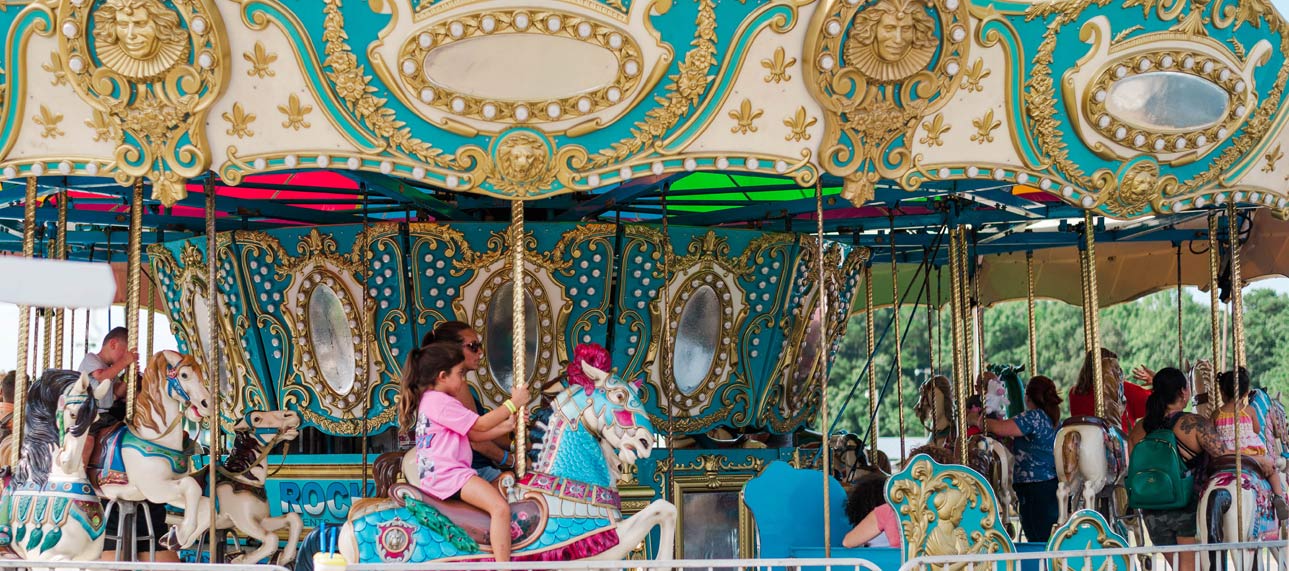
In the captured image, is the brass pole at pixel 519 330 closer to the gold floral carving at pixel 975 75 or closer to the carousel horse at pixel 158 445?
the carousel horse at pixel 158 445

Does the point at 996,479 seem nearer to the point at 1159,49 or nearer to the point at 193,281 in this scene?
the point at 1159,49

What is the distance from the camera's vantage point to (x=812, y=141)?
576cm

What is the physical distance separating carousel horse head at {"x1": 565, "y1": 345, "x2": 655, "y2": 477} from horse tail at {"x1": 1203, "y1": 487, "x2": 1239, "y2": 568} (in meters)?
3.05

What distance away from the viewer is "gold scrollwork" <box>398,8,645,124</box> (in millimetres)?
5293

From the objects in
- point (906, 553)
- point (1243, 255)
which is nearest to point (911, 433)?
point (1243, 255)

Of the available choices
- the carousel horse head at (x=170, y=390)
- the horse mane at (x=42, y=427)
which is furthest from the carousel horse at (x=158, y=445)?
the horse mane at (x=42, y=427)

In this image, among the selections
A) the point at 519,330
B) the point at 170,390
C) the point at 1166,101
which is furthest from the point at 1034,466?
the point at 170,390

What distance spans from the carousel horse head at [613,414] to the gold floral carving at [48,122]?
84.9 inches

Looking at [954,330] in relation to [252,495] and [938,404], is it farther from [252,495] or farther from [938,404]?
[252,495]

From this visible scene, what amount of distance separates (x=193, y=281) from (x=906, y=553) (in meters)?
4.56

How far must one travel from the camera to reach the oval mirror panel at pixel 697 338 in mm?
8148

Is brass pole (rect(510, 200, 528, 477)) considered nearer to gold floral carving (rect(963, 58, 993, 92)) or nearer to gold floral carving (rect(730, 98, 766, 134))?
gold floral carving (rect(730, 98, 766, 134))

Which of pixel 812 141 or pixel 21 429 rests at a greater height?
pixel 812 141

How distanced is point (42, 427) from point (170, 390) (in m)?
0.66
